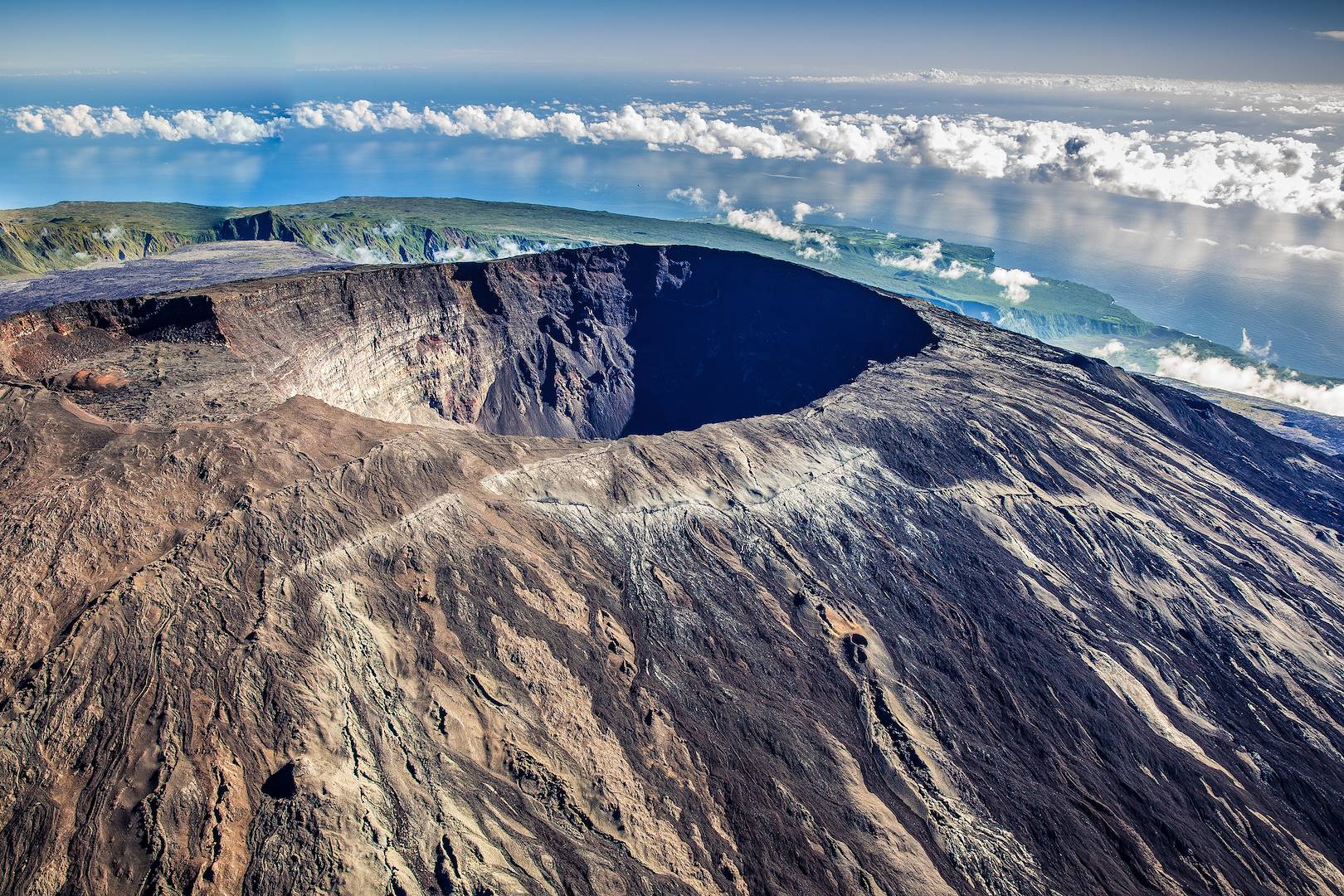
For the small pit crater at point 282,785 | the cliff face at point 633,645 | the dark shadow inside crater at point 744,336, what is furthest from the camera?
the dark shadow inside crater at point 744,336

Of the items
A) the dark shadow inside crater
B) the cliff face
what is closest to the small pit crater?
the cliff face

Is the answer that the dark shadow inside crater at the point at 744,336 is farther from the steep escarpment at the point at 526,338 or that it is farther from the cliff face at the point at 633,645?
the cliff face at the point at 633,645

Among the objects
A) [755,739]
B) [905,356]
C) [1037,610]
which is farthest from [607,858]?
[905,356]

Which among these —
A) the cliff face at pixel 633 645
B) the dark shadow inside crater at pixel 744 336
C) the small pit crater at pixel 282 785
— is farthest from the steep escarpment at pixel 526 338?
the small pit crater at pixel 282 785

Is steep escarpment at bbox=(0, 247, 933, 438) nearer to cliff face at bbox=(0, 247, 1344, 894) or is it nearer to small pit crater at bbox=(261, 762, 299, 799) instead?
cliff face at bbox=(0, 247, 1344, 894)

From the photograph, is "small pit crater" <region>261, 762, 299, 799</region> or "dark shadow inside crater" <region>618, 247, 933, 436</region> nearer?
"small pit crater" <region>261, 762, 299, 799</region>

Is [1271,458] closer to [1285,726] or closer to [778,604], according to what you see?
[1285,726]

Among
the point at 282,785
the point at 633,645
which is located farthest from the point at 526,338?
the point at 282,785

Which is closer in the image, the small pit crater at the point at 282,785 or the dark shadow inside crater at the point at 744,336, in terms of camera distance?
the small pit crater at the point at 282,785

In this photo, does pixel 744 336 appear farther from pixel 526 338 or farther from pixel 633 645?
pixel 633 645

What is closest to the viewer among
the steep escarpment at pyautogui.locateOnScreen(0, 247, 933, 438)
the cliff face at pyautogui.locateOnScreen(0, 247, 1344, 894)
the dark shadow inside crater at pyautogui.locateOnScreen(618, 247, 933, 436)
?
the cliff face at pyautogui.locateOnScreen(0, 247, 1344, 894)
